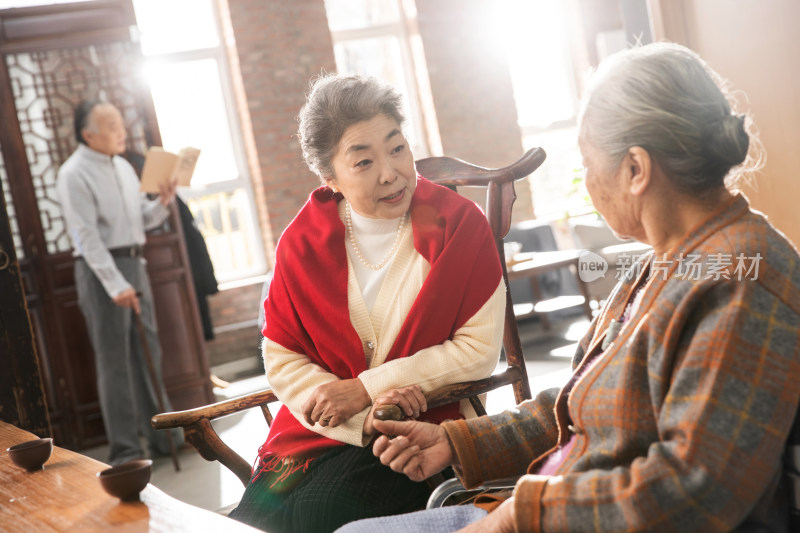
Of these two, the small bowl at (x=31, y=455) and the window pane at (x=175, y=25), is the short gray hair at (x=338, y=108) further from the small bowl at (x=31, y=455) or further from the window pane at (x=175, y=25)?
the window pane at (x=175, y=25)

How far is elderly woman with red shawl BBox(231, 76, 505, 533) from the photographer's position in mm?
1623

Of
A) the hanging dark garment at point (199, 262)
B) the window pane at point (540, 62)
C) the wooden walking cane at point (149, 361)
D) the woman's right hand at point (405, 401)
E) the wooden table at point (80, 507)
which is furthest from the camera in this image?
the window pane at point (540, 62)

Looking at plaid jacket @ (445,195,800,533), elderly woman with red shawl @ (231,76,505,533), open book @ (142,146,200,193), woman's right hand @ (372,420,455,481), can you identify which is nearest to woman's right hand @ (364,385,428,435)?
elderly woman with red shawl @ (231,76,505,533)

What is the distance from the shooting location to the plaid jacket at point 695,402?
0.87 metres

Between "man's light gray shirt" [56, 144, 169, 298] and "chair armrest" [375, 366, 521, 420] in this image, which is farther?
"man's light gray shirt" [56, 144, 169, 298]

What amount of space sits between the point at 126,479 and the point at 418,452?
1.72 ft

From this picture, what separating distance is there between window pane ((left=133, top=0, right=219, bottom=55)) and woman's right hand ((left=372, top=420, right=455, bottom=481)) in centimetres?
594

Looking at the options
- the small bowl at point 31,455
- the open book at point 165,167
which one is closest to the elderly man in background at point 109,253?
the open book at point 165,167

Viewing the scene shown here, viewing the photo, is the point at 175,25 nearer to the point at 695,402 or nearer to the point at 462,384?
the point at 462,384

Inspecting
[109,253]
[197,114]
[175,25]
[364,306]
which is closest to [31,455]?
[364,306]

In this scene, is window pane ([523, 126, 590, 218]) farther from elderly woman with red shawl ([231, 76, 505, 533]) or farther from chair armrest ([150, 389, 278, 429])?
chair armrest ([150, 389, 278, 429])

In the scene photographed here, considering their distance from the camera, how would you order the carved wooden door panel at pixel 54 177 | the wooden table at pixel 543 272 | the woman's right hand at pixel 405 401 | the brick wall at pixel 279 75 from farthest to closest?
1. the brick wall at pixel 279 75
2. the wooden table at pixel 543 272
3. the carved wooden door panel at pixel 54 177
4. the woman's right hand at pixel 405 401

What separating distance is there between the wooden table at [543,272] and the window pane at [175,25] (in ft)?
10.9

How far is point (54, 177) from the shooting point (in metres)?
4.53
